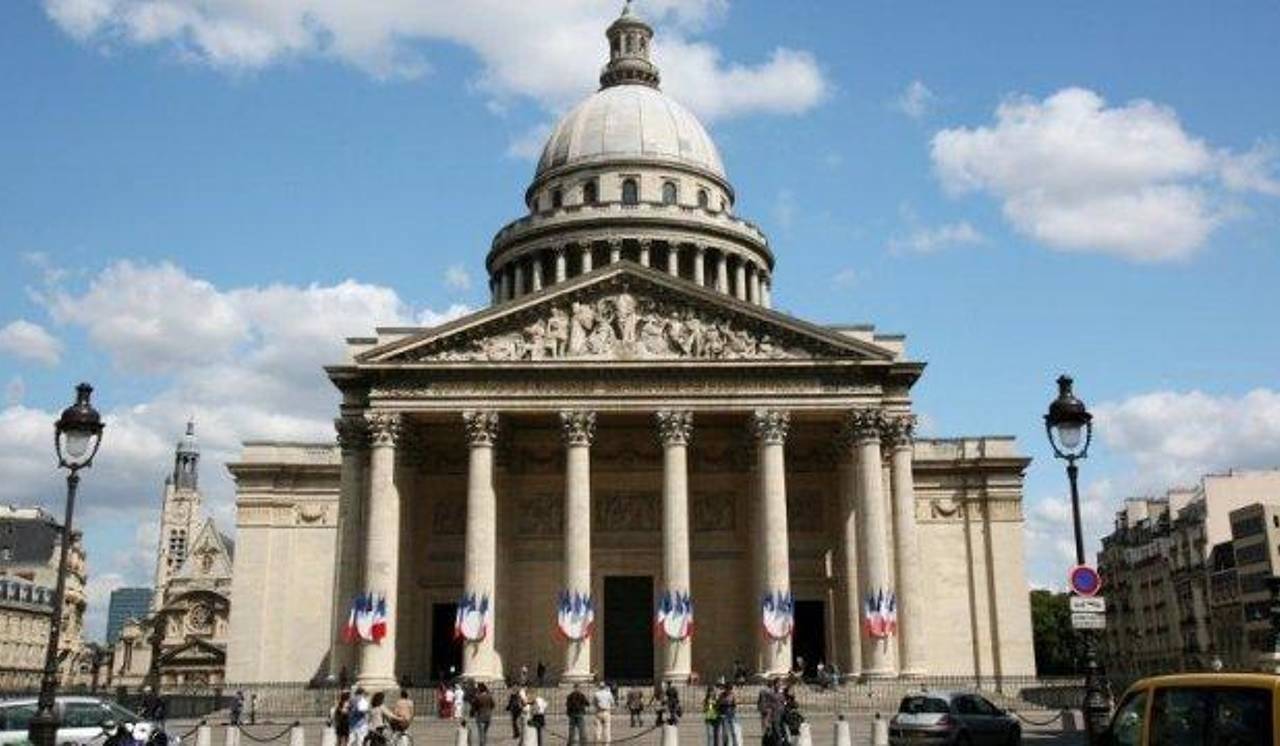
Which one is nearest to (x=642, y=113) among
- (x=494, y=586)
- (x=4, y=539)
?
(x=494, y=586)

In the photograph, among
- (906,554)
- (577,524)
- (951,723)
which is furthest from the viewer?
(906,554)

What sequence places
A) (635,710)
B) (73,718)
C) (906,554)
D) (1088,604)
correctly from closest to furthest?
(1088,604)
(73,718)
(635,710)
(906,554)

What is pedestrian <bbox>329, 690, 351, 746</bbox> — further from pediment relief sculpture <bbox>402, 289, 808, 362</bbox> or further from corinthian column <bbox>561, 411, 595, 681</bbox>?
pediment relief sculpture <bbox>402, 289, 808, 362</bbox>

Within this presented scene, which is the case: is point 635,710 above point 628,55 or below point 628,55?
below

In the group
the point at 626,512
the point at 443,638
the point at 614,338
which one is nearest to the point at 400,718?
the point at 614,338

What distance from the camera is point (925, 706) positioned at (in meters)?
27.5

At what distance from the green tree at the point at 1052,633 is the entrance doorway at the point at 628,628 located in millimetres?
65568

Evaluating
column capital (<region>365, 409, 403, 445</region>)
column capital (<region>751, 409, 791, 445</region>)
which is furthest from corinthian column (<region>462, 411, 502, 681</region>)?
column capital (<region>751, 409, 791, 445</region>)

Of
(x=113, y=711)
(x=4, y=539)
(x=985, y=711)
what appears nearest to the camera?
(x=113, y=711)

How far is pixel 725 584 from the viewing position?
166ft

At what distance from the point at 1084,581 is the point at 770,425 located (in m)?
26.7

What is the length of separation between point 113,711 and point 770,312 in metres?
27.4

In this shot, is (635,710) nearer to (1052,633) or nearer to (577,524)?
(577,524)

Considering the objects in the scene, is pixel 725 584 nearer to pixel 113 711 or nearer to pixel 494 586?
pixel 494 586
